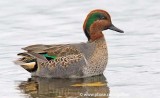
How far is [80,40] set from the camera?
16.1 metres

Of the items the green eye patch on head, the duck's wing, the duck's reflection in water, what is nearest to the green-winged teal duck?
the duck's wing

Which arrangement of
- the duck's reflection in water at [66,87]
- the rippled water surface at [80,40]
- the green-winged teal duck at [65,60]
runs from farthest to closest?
the green-winged teal duck at [65,60], the rippled water surface at [80,40], the duck's reflection in water at [66,87]

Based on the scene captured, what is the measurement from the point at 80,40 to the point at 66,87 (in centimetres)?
335

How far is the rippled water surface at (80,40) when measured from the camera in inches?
495

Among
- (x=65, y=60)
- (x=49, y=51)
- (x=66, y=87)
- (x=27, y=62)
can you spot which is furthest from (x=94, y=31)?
(x=66, y=87)

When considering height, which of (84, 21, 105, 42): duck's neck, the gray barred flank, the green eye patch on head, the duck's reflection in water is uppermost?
the green eye patch on head

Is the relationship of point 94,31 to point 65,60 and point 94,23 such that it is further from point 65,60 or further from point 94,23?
point 65,60

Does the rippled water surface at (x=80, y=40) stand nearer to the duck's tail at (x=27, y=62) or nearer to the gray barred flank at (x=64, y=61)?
the duck's tail at (x=27, y=62)

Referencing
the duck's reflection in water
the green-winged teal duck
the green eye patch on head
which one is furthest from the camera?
the green eye patch on head

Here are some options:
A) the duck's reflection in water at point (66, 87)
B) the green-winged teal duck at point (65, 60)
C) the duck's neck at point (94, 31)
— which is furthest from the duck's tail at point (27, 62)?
the duck's neck at point (94, 31)

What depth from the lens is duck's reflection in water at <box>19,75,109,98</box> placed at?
40.1ft

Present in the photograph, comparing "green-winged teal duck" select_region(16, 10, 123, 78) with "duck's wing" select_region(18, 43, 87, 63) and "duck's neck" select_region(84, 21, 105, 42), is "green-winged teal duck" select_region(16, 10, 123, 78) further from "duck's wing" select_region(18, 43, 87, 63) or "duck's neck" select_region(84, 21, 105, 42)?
"duck's neck" select_region(84, 21, 105, 42)

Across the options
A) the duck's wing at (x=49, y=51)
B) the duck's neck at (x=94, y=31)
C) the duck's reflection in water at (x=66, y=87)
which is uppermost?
the duck's neck at (x=94, y=31)

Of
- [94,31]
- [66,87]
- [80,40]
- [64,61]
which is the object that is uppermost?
[94,31]
